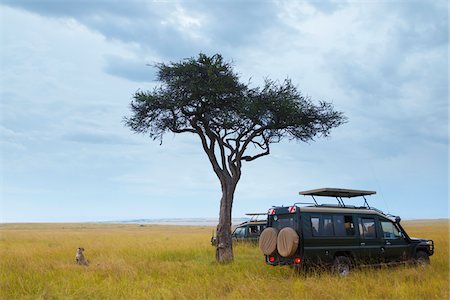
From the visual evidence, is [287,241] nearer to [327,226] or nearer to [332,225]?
[327,226]

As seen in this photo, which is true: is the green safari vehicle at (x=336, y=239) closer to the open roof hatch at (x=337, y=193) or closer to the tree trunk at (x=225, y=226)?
the open roof hatch at (x=337, y=193)

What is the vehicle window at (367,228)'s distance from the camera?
608 inches

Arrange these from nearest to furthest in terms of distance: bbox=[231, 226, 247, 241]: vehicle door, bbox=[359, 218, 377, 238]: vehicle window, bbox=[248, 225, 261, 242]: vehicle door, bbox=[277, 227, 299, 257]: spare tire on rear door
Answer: bbox=[277, 227, 299, 257]: spare tire on rear door → bbox=[359, 218, 377, 238]: vehicle window → bbox=[248, 225, 261, 242]: vehicle door → bbox=[231, 226, 247, 241]: vehicle door

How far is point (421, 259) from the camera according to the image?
1670cm

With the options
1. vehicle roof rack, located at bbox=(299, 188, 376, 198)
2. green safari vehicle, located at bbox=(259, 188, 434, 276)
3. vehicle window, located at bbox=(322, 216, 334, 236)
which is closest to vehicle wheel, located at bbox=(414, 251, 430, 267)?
green safari vehicle, located at bbox=(259, 188, 434, 276)

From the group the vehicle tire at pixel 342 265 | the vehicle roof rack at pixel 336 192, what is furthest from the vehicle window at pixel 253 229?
the vehicle tire at pixel 342 265

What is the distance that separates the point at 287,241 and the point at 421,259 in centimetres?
645

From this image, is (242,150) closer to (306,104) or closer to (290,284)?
(306,104)

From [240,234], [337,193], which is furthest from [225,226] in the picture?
[240,234]

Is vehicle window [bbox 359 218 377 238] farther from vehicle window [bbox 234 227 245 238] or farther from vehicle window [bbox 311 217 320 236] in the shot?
vehicle window [bbox 234 227 245 238]

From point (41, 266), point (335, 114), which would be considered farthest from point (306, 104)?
point (41, 266)

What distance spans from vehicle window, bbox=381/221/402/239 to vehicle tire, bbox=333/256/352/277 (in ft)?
7.42

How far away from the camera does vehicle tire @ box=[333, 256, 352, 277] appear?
47.1ft

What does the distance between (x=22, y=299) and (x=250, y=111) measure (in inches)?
500
